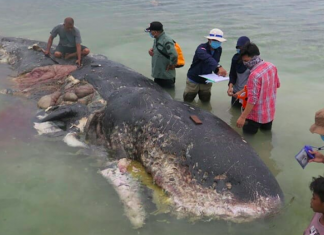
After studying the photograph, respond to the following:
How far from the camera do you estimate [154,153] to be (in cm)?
449

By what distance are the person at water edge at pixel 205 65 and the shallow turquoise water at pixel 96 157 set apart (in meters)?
0.49

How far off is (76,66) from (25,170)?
3.57m

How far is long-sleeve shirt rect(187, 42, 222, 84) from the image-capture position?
6.23 m

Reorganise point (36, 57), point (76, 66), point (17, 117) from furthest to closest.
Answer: point (36, 57)
point (76, 66)
point (17, 117)

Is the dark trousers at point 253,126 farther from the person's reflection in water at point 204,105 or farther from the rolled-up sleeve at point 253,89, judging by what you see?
the person's reflection in water at point 204,105

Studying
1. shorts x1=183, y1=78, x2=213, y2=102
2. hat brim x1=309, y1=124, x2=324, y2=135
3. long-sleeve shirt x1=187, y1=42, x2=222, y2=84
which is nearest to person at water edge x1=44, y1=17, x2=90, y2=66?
shorts x1=183, y1=78, x2=213, y2=102

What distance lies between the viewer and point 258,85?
494cm

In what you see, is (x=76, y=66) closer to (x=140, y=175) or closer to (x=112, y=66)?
(x=112, y=66)

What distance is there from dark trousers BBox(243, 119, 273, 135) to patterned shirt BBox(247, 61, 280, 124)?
0.62ft

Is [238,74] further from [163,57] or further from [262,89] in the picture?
[163,57]

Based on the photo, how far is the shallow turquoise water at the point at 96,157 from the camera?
3.94m

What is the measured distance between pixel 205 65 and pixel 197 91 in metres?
0.84

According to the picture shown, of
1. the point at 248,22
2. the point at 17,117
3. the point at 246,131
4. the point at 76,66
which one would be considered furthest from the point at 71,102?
the point at 248,22

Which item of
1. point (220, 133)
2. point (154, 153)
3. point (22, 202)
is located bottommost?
point (22, 202)
